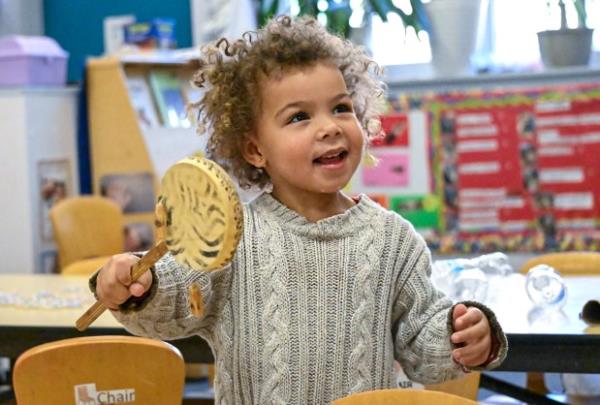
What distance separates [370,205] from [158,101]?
378cm

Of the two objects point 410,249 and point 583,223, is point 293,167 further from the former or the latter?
point 583,223

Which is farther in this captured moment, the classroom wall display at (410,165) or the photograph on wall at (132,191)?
the photograph on wall at (132,191)

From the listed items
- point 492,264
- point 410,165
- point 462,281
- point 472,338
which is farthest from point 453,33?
point 472,338

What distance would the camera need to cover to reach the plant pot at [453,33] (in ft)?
17.0

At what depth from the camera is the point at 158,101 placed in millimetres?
5617

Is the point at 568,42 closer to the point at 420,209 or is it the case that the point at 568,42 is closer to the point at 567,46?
the point at 567,46

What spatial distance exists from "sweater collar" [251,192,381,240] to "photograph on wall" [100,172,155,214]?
353 centimetres

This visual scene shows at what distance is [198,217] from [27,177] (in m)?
3.92

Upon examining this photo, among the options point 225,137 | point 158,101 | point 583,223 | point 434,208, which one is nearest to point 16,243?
point 158,101

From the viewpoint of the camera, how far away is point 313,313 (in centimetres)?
185

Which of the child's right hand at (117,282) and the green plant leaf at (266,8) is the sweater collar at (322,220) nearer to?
the child's right hand at (117,282)

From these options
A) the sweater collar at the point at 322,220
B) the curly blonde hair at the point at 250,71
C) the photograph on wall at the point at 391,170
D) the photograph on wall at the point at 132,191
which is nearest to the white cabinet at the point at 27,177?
the photograph on wall at the point at 132,191

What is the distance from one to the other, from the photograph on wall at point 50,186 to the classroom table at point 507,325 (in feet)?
5.77

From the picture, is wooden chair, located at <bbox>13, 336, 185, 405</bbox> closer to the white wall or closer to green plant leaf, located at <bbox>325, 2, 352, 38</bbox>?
green plant leaf, located at <bbox>325, 2, 352, 38</bbox>
